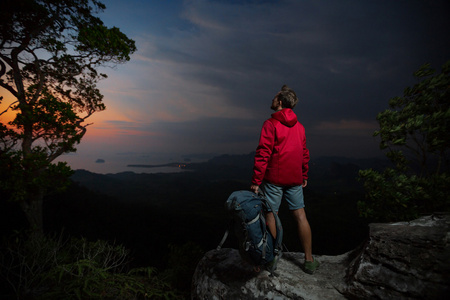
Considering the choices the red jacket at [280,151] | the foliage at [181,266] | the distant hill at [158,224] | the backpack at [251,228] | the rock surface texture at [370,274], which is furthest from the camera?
the distant hill at [158,224]

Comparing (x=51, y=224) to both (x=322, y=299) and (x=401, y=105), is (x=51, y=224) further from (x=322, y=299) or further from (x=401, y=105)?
(x=401, y=105)

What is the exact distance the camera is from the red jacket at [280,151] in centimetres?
269

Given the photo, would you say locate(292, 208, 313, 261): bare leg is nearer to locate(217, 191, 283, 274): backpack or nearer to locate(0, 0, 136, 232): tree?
locate(217, 191, 283, 274): backpack

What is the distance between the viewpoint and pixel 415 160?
431cm

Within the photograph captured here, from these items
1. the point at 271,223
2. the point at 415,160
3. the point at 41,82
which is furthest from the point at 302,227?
the point at 41,82

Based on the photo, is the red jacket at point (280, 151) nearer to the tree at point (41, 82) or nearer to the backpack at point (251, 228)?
the backpack at point (251, 228)

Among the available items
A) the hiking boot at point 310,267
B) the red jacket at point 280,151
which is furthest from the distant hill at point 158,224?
the red jacket at point 280,151

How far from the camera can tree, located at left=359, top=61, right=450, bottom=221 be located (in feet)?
12.0

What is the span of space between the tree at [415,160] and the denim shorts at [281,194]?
9.18ft

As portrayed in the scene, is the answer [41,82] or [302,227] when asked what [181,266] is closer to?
[302,227]

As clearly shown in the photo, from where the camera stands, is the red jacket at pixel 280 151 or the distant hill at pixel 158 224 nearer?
the red jacket at pixel 280 151

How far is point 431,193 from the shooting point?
373cm

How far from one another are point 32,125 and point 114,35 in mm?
4746

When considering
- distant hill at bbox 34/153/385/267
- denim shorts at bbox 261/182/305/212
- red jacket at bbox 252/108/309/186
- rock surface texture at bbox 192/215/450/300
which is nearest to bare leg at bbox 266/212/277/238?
A: denim shorts at bbox 261/182/305/212
